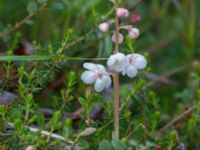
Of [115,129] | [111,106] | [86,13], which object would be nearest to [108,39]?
[86,13]

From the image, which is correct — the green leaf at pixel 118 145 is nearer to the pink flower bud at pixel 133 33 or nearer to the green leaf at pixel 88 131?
the green leaf at pixel 88 131

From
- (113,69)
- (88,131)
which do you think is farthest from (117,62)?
(88,131)

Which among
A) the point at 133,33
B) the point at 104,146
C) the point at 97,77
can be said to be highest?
the point at 133,33

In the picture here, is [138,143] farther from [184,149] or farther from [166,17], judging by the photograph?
[166,17]

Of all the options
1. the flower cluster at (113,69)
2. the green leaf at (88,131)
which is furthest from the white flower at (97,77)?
the green leaf at (88,131)

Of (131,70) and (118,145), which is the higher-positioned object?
(131,70)

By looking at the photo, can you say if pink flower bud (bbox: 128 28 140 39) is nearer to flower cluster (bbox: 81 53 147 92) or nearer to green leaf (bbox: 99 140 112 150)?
flower cluster (bbox: 81 53 147 92)

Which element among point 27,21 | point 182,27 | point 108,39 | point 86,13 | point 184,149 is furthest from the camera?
point 182,27

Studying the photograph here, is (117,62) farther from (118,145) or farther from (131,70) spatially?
(118,145)
